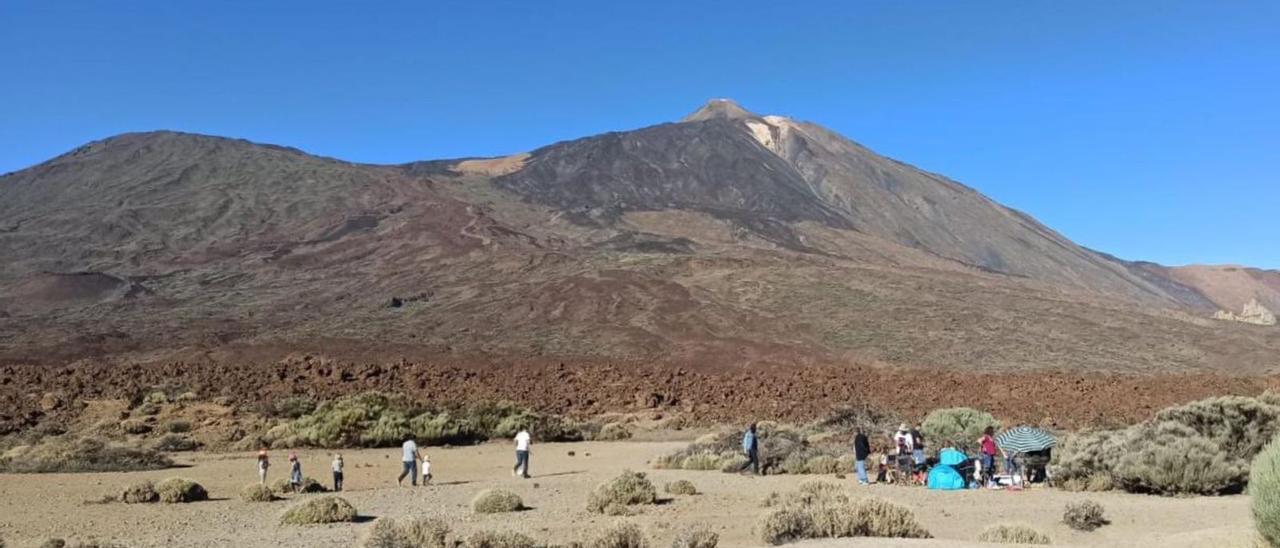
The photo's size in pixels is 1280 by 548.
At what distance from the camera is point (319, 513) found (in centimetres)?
1337

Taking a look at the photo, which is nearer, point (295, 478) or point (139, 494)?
point (139, 494)

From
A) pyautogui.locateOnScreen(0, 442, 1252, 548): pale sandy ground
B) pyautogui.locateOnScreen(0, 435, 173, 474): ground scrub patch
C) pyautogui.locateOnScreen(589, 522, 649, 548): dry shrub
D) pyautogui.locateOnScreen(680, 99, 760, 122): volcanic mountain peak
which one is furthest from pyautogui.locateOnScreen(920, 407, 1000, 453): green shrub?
pyautogui.locateOnScreen(680, 99, 760, 122): volcanic mountain peak

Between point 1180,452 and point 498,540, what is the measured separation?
1045 cm

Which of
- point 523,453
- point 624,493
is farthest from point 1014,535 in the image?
point 523,453

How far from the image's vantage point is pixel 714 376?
36.3 m

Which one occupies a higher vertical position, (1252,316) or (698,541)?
(1252,316)

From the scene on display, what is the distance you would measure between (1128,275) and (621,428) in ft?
318

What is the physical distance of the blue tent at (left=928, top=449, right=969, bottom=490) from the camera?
50.4 ft

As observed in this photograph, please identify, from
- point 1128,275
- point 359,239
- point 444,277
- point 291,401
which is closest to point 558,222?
point 359,239

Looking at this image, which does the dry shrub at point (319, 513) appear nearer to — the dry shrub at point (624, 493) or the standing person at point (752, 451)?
the dry shrub at point (624, 493)

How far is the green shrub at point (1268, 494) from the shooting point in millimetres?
7008

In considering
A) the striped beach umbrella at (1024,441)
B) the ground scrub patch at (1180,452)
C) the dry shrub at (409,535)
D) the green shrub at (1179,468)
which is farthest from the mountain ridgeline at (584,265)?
the dry shrub at (409,535)

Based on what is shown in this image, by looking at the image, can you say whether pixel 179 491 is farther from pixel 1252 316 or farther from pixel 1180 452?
pixel 1252 316

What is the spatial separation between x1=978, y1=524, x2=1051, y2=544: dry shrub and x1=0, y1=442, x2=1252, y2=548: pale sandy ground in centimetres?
33
